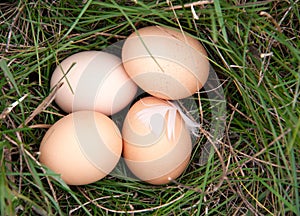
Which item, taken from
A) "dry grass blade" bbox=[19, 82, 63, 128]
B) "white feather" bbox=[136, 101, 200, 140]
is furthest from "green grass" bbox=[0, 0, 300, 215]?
"white feather" bbox=[136, 101, 200, 140]

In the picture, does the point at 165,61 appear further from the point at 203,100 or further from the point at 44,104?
the point at 44,104

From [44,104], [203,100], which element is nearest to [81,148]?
[44,104]

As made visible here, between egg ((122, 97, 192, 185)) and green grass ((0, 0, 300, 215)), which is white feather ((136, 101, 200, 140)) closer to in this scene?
egg ((122, 97, 192, 185))

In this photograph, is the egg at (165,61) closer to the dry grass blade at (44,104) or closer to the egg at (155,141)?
the egg at (155,141)

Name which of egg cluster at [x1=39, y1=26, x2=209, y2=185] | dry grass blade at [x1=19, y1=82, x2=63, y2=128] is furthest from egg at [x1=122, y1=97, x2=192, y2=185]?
dry grass blade at [x1=19, y1=82, x2=63, y2=128]

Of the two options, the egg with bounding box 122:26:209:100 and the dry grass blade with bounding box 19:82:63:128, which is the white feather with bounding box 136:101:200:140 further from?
the dry grass blade with bounding box 19:82:63:128

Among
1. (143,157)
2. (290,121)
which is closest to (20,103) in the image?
(143,157)

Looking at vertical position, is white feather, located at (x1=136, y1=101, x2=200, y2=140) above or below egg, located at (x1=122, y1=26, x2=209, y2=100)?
below

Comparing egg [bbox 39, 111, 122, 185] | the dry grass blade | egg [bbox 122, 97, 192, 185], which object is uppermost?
the dry grass blade
